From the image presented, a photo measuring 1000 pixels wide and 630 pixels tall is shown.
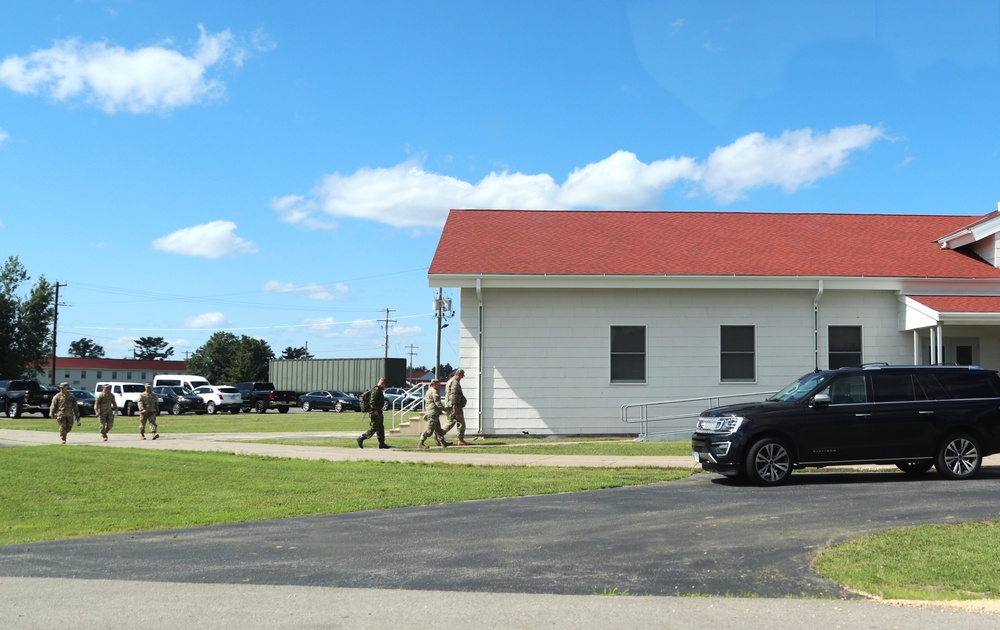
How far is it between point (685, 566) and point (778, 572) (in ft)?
2.46

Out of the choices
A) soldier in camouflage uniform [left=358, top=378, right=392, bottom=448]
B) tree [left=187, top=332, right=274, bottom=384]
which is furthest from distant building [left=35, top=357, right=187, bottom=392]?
soldier in camouflage uniform [left=358, top=378, right=392, bottom=448]

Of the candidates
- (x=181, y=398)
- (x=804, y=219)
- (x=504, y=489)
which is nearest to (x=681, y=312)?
(x=804, y=219)

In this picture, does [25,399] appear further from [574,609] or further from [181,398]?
[574,609]

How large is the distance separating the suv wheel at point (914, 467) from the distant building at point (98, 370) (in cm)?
10422

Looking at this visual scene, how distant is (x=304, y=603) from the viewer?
6.81 m

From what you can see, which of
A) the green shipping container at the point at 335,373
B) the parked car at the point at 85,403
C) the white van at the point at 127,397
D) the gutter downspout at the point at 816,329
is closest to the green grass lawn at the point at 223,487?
the gutter downspout at the point at 816,329

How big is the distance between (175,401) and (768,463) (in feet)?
129

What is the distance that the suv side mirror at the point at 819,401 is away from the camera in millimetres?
13875

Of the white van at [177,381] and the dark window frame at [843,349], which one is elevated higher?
the dark window frame at [843,349]

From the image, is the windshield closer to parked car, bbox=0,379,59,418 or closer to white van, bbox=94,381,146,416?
white van, bbox=94,381,146,416

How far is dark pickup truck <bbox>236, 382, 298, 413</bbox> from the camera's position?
51156 mm

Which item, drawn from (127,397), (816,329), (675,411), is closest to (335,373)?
(127,397)

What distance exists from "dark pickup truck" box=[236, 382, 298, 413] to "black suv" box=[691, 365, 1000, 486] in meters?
40.2

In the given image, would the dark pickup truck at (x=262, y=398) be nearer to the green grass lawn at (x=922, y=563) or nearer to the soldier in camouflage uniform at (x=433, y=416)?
the soldier in camouflage uniform at (x=433, y=416)
